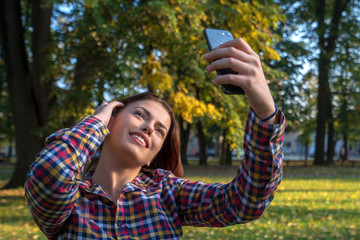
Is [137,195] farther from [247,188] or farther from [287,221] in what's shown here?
[287,221]

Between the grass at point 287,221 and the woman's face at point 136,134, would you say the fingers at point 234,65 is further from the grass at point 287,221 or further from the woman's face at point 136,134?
the grass at point 287,221

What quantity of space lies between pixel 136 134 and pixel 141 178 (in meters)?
0.28

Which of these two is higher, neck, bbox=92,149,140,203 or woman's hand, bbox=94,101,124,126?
woman's hand, bbox=94,101,124,126

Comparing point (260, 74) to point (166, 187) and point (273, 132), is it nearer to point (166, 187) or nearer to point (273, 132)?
point (273, 132)

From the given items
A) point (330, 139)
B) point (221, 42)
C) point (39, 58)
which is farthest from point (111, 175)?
point (330, 139)

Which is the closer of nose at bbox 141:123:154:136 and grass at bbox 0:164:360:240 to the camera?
nose at bbox 141:123:154:136

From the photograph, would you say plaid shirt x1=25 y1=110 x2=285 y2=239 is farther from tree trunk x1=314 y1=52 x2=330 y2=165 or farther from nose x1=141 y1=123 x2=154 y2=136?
tree trunk x1=314 y1=52 x2=330 y2=165

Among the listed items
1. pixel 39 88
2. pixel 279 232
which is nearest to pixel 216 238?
pixel 279 232

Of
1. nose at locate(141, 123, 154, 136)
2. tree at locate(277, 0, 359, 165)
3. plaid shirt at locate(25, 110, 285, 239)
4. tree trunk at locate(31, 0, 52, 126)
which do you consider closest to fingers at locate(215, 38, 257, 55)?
plaid shirt at locate(25, 110, 285, 239)

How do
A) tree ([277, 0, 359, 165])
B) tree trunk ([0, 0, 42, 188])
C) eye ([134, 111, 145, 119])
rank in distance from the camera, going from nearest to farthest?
eye ([134, 111, 145, 119])
tree trunk ([0, 0, 42, 188])
tree ([277, 0, 359, 165])

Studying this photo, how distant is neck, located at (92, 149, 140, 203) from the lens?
6.04ft

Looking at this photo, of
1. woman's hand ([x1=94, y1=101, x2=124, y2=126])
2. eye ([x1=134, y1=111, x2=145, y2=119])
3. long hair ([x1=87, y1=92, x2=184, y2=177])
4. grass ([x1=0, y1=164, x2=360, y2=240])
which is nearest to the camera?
woman's hand ([x1=94, y1=101, x2=124, y2=126])

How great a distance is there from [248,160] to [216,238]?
4726 millimetres

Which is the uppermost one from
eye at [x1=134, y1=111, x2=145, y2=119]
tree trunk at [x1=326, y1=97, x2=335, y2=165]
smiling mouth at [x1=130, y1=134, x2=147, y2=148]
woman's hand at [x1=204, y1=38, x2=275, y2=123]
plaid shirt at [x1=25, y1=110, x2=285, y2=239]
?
woman's hand at [x1=204, y1=38, x2=275, y2=123]
